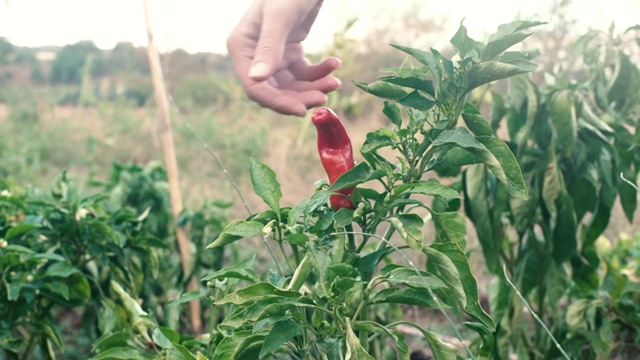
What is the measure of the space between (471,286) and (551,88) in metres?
Answer: 0.98

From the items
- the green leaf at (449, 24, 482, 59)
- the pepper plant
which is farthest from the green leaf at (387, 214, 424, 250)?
the green leaf at (449, 24, 482, 59)

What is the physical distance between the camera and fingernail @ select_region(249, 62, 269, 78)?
3.88ft

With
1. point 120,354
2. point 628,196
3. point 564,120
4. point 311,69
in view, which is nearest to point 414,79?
point 311,69

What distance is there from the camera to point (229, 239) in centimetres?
102

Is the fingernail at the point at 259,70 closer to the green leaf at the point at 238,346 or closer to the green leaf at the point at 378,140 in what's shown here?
the green leaf at the point at 378,140

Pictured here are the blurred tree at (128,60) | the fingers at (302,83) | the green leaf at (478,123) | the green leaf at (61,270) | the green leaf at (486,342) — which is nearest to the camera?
the green leaf at (478,123)

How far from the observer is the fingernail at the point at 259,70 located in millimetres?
1184

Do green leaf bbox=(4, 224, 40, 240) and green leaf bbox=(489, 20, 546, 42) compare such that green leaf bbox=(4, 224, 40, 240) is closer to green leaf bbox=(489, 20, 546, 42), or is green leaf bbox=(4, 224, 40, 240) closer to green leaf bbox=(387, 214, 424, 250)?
green leaf bbox=(387, 214, 424, 250)

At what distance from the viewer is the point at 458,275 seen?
2.98ft

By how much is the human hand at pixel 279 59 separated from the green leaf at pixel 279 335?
1.37ft

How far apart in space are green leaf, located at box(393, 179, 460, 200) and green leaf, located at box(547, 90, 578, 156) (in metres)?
0.79

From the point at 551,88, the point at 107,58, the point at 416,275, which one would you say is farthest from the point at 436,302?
the point at 107,58

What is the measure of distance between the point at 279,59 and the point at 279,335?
1.53 feet

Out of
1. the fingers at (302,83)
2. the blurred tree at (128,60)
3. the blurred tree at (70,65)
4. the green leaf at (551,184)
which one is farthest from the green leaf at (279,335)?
the blurred tree at (70,65)
